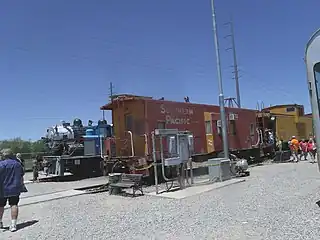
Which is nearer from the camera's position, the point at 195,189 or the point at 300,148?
the point at 195,189

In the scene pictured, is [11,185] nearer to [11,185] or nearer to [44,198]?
[11,185]

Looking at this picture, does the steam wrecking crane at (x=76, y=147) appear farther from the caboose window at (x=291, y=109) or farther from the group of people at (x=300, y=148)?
the caboose window at (x=291, y=109)

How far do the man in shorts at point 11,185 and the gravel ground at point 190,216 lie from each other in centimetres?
44

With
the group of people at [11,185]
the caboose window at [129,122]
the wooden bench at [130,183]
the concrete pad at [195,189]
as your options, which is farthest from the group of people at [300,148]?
the group of people at [11,185]

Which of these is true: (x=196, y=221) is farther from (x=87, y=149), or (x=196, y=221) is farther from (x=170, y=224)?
(x=87, y=149)

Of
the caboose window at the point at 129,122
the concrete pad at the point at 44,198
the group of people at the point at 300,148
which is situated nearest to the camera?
the concrete pad at the point at 44,198

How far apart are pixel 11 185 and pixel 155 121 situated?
7647 mm

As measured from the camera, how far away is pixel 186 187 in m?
12.5

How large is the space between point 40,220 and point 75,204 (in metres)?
2.02

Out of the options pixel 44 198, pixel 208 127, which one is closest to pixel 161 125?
pixel 208 127

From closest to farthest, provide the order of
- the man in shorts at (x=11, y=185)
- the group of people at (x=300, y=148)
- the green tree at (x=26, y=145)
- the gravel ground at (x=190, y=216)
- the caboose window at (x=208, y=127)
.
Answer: the gravel ground at (x=190, y=216), the man in shorts at (x=11, y=185), the caboose window at (x=208, y=127), the group of people at (x=300, y=148), the green tree at (x=26, y=145)

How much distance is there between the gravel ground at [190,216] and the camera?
6.45m

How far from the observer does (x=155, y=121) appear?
14.8 metres

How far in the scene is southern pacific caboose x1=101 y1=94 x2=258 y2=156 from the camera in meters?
14.5
